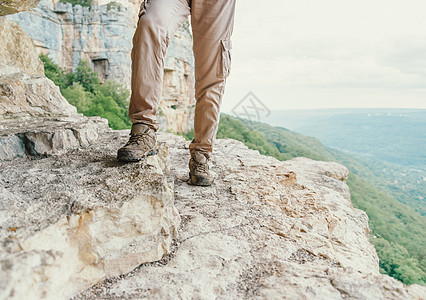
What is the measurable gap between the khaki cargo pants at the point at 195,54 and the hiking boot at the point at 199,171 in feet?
0.16

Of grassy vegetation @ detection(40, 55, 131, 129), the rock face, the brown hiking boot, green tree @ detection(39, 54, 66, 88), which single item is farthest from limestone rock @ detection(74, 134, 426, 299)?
the rock face

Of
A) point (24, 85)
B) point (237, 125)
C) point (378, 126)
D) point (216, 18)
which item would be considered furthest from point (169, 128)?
point (378, 126)

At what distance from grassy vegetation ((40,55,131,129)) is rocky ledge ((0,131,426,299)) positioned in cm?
1158

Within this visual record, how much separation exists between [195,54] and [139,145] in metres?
0.66

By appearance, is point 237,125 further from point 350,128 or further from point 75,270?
point 350,128

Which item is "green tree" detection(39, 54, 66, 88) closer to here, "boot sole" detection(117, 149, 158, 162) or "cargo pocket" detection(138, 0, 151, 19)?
"cargo pocket" detection(138, 0, 151, 19)

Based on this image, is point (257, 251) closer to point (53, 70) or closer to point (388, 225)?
point (388, 225)

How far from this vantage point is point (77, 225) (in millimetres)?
1029

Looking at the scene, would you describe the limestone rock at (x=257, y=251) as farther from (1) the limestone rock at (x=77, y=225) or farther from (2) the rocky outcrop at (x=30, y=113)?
(2) the rocky outcrop at (x=30, y=113)

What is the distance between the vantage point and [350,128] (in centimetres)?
6850

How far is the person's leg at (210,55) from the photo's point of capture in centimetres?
173

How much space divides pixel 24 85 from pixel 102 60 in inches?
638

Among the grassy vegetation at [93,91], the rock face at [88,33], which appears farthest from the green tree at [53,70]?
the rock face at [88,33]

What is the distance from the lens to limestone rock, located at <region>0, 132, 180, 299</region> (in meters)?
0.85
